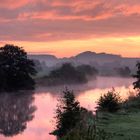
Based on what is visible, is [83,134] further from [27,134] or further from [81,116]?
[27,134]

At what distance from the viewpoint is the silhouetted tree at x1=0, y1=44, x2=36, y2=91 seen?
82950mm

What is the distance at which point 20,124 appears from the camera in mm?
37531

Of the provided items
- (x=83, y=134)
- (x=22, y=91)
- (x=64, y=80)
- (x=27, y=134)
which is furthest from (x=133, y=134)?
(x=64, y=80)

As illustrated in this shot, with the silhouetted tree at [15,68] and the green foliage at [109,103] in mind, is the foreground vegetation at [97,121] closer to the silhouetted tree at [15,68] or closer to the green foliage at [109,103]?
the green foliage at [109,103]

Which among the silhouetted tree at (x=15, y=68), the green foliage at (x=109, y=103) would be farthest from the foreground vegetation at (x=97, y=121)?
the silhouetted tree at (x=15, y=68)

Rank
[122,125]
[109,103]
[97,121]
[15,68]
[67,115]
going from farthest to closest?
[15,68], [109,103], [67,115], [97,121], [122,125]

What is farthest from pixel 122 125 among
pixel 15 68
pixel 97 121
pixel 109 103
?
pixel 15 68

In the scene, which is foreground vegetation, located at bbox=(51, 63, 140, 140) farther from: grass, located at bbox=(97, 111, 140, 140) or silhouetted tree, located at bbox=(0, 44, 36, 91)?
silhouetted tree, located at bbox=(0, 44, 36, 91)

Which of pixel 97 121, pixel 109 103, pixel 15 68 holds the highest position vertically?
pixel 15 68

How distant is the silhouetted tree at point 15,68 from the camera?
82950mm

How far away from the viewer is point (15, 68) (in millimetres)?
84750

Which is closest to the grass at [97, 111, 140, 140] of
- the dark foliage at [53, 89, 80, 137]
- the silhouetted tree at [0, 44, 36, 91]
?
the dark foliage at [53, 89, 80, 137]

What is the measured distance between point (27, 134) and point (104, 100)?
929cm

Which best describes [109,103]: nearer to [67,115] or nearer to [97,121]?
[97,121]
